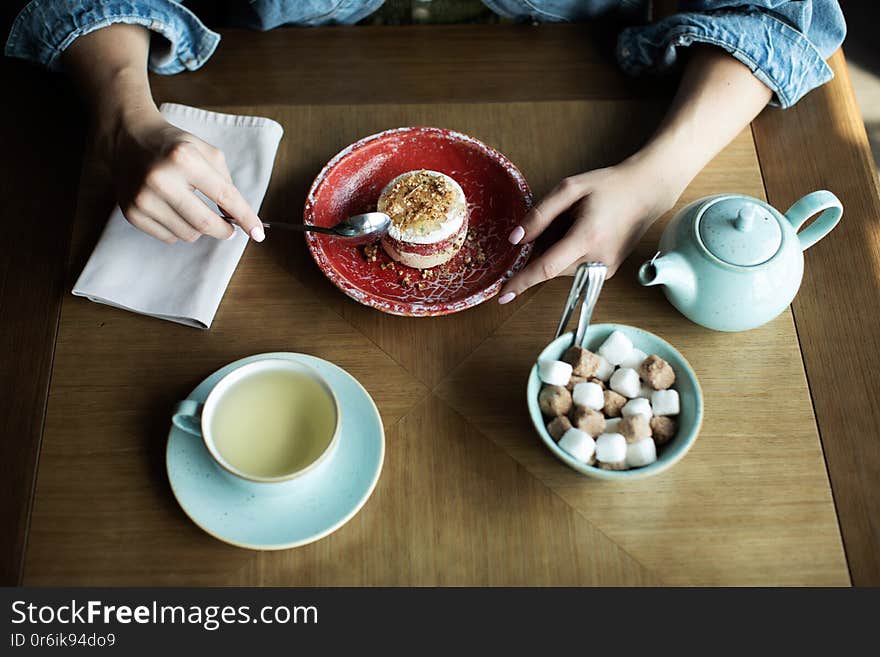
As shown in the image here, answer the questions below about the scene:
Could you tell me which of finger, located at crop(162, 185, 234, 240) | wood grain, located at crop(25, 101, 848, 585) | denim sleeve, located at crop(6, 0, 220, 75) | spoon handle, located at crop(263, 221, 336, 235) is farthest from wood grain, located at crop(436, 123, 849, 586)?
denim sleeve, located at crop(6, 0, 220, 75)

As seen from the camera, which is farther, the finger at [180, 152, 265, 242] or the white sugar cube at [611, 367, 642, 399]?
the finger at [180, 152, 265, 242]

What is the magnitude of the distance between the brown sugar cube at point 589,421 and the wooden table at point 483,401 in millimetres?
78

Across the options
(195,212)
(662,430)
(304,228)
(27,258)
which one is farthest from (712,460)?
(27,258)

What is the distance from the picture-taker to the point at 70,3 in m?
1.03

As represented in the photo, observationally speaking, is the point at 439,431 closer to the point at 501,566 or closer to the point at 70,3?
the point at 501,566

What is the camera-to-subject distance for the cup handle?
75cm

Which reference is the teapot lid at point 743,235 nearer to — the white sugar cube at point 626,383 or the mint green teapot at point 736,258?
the mint green teapot at point 736,258

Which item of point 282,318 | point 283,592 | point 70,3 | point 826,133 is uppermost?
point 70,3

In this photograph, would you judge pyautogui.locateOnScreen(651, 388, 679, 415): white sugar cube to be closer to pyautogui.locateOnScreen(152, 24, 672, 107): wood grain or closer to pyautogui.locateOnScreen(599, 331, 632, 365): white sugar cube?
pyautogui.locateOnScreen(599, 331, 632, 365): white sugar cube

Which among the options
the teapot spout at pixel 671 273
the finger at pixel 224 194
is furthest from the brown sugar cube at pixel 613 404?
the finger at pixel 224 194

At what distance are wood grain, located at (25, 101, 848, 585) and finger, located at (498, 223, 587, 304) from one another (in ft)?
0.12

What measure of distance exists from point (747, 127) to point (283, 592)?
34.7 inches

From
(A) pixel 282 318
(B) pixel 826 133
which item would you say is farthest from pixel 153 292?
(B) pixel 826 133

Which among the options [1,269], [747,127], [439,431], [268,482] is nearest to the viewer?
[268,482]
